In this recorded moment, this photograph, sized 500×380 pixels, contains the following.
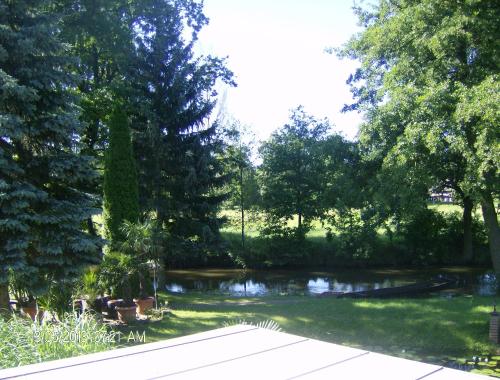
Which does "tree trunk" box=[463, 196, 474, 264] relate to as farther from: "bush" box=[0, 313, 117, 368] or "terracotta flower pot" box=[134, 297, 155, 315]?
"bush" box=[0, 313, 117, 368]

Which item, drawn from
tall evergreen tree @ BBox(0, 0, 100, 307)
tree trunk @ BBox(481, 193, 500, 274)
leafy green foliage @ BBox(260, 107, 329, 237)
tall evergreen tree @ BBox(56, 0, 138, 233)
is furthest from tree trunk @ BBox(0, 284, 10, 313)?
leafy green foliage @ BBox(260, 107, 329, 237)

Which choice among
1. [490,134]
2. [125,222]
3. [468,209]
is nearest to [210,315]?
[125,222]

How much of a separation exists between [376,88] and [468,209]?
35.3 feet

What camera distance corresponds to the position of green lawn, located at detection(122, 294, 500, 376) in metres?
9.45

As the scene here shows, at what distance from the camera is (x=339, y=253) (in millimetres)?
25859

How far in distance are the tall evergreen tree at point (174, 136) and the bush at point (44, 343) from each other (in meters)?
12.6

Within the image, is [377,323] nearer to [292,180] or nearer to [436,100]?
[436,100]

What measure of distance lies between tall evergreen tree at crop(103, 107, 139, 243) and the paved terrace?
9693 millimetres

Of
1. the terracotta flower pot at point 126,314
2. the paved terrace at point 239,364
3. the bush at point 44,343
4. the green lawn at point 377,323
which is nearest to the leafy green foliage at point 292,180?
the green lawn at point 377,323

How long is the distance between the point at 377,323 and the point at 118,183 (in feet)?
23.8

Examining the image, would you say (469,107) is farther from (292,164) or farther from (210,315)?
(292,164)

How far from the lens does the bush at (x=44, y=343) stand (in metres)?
4.08

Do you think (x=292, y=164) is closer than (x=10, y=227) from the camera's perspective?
No

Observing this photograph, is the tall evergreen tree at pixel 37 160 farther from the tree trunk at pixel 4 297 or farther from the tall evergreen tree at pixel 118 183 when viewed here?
the tall evergreen tree at pixel 118 183
